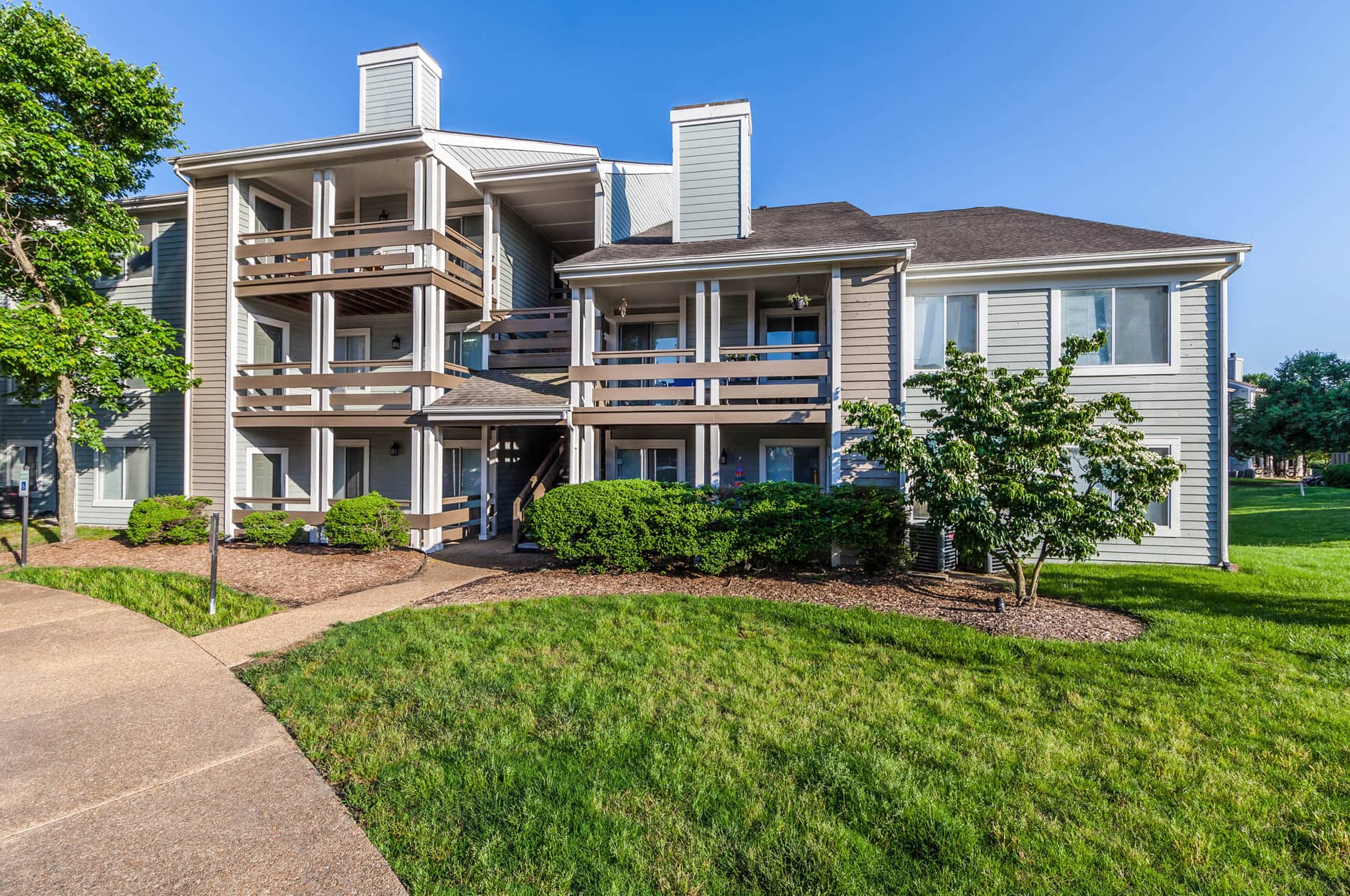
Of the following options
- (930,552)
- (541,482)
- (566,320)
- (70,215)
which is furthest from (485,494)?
(70,215)

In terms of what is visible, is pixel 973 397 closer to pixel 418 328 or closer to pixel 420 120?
pixel 418 328

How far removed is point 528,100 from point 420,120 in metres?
9.70

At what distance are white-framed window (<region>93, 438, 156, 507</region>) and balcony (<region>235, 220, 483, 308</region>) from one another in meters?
4.92

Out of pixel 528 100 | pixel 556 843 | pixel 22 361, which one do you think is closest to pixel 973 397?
pixel 556 843

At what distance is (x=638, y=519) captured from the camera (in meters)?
8.70

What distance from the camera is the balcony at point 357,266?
1182 cm

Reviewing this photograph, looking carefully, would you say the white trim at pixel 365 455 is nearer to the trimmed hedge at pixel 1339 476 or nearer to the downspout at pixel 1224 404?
the downspout at pixel 1224 404

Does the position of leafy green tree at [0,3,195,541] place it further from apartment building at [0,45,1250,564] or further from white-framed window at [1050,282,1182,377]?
white-framed window at [1050,282,1182,377]

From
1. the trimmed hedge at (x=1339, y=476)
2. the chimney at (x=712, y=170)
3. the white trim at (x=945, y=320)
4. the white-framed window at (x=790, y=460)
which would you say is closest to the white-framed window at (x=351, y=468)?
the chimney at (x=712, y=170)

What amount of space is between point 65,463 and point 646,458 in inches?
468

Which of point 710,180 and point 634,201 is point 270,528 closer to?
point 634,201

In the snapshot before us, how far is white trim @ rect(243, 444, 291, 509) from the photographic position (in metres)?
12.8

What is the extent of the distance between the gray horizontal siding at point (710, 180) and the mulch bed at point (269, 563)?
8645mm

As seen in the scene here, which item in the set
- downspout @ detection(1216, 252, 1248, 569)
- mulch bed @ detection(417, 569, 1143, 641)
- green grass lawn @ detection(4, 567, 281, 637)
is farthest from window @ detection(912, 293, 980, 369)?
green grass lawn @ detection(4, 567, 281, 637)
